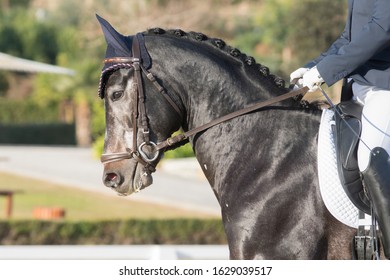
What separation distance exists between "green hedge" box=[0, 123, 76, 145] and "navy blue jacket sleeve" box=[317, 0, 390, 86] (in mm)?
30468

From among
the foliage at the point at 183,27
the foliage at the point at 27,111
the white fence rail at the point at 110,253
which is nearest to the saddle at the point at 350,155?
the white fence rail at the point at 110,253

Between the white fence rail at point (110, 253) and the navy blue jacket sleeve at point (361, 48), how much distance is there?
2.89 meters

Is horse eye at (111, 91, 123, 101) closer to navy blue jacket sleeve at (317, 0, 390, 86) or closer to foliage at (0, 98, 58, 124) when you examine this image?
navy blue jacket sleeve at (317, 0, 390, 86)

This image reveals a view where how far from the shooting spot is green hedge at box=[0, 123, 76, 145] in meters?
33.8

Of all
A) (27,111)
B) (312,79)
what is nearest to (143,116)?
(312,79)

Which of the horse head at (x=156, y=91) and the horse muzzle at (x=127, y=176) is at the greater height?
the horse head at (x=156, y=91)

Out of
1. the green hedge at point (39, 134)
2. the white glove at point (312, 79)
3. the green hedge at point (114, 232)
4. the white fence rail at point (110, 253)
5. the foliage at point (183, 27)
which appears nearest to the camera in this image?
the white glove at point (312, 79)

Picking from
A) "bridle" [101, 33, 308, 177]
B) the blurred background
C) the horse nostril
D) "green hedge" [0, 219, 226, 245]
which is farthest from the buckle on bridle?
"green hedge" [0, 219, 226, 245]

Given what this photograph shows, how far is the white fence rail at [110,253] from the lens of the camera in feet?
21.9

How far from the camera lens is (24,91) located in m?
43.9

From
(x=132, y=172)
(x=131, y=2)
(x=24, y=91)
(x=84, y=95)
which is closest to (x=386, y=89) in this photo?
(x=132, y=172)

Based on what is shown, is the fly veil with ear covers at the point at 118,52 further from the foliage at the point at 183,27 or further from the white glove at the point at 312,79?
the foliage at the point at 183,27

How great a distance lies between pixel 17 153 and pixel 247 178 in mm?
23274
